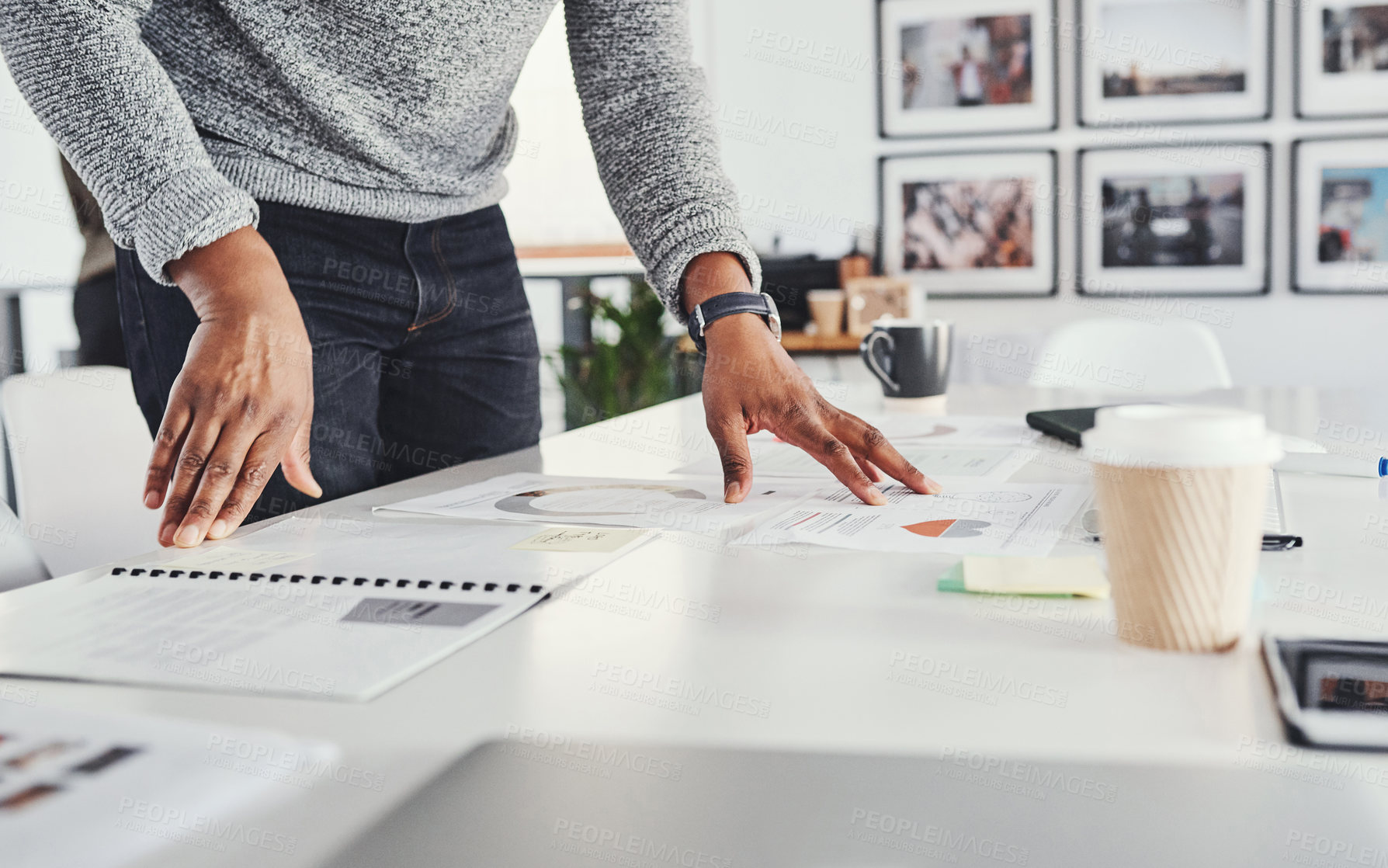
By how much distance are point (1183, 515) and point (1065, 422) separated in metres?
0.63

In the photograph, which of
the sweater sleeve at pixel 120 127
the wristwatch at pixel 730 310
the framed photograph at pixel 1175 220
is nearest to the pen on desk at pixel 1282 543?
the wristwatch at pixel 730 310

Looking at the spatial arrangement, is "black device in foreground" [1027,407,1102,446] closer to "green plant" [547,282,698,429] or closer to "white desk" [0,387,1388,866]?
"white desk" [0,387,1388,866]

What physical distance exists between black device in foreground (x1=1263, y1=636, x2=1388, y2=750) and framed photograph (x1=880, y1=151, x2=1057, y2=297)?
2974 mm

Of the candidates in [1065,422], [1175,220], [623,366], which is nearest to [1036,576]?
[1065,422]

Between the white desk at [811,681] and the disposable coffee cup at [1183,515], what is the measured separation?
16 mm

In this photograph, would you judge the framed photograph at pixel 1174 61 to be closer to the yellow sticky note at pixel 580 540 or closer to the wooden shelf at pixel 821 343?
the wooden shelf at pixel 821 343

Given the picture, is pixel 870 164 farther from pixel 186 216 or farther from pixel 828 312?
pixel 186 216

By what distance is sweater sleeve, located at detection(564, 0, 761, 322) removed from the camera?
3.48 ft

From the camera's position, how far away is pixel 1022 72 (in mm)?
3227

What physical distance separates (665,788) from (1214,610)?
0.23m

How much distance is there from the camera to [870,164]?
3381mm

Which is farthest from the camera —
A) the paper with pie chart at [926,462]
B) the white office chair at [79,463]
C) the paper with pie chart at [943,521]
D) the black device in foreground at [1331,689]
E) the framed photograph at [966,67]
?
the framed photograph at [966,67]

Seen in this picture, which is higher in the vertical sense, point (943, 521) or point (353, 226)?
point (353, 226)

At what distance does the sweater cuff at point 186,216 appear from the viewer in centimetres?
79
